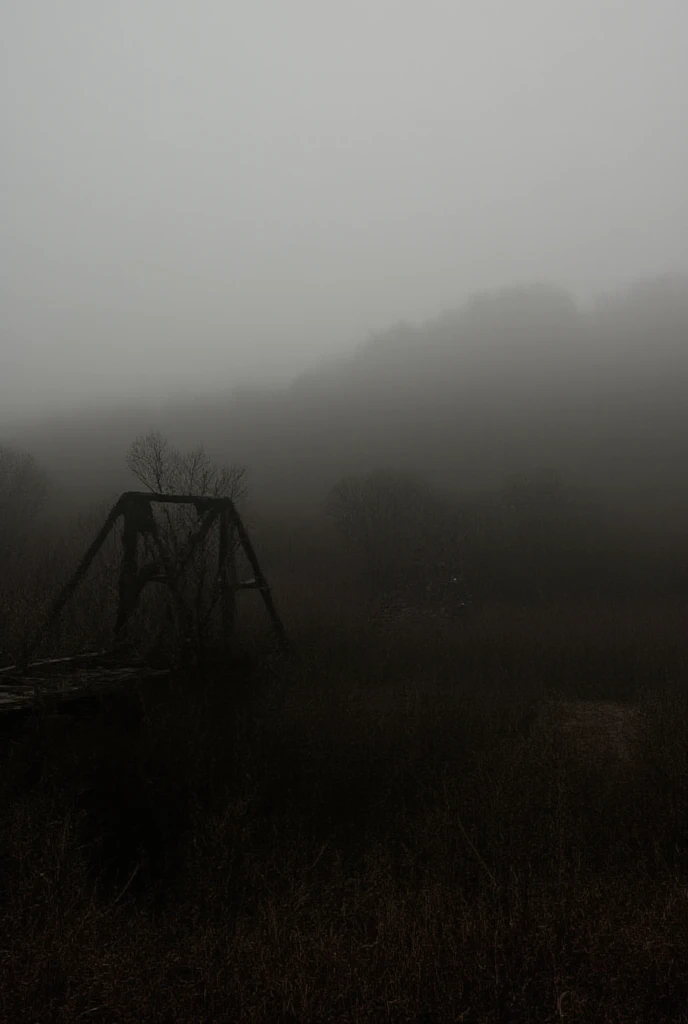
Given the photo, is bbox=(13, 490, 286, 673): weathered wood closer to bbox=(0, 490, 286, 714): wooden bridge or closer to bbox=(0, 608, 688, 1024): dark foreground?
bbox=(0, 490, 286, 714): wooden bridge

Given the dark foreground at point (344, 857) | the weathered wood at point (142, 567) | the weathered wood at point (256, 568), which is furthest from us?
the weathered wood at point (256, 568)

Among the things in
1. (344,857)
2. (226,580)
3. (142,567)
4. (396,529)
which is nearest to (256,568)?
(226,580)

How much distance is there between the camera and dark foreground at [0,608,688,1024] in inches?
118

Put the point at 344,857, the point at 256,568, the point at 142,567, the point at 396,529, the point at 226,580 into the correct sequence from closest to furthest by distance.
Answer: the point at 344,857, the point at 142,567, the point at 226,580, the point at 256,568, the point at 396,529

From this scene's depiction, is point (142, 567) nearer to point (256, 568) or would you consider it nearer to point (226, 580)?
point (226, 580)

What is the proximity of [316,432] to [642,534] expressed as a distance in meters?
29.0

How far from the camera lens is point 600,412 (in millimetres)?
46844

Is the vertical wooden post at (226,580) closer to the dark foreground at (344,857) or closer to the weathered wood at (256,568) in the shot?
the weathered wood at (256,568)

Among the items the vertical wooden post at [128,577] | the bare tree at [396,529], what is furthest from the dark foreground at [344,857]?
the bare tree at [396,529]

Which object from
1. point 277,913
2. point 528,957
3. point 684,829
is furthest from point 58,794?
point 684,829

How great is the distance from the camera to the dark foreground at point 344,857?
3.00 meters

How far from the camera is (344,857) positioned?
477 cm

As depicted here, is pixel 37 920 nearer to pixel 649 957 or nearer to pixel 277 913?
pixel 277 913

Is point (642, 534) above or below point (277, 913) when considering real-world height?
above
